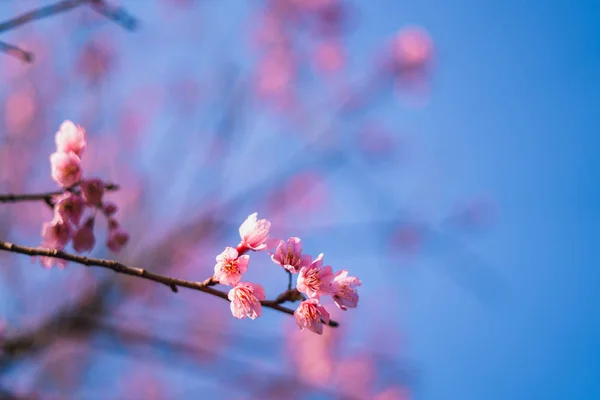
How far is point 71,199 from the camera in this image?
54.2 inches

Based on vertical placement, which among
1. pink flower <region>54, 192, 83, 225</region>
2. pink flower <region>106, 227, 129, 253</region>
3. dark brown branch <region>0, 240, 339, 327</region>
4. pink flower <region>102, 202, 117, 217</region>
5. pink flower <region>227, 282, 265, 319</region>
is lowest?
dark brown branch <region>0, 240, 339, 327</region>

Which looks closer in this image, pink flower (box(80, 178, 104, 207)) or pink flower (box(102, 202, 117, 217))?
pink flower (box(80, 178, 104, 207))

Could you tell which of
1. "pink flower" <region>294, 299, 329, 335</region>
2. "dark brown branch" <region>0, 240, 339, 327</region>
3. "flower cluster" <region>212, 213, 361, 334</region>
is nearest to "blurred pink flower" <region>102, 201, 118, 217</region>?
"dark brown branch" <region>0, 240, 339, 327</region>

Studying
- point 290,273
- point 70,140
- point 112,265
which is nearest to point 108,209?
point 70,140

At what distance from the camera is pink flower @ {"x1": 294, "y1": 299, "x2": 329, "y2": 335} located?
115 cm

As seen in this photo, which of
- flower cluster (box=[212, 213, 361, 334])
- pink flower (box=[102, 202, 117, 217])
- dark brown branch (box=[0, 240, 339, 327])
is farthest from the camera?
pink flower (box=[102, 202, 117, 217])

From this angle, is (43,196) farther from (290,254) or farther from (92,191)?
(290,254)

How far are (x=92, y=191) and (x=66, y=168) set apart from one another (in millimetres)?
110

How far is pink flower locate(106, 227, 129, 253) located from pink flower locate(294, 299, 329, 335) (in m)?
0.80

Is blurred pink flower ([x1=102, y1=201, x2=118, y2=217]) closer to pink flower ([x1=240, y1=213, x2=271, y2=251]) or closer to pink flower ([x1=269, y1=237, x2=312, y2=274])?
pink flower ([x1=240, y1=213, x2=271, y2=251])

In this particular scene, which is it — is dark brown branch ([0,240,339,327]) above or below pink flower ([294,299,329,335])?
below

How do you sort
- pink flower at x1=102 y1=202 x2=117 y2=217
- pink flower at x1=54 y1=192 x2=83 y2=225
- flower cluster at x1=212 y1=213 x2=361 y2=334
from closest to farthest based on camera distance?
flower cluster at x1=212 y1=213 x2=361 y2=334, pink flower at x1=54 y1=192 x2=83 y2=225, pink flower at x1=102 y1=202 x2=117 y2=217

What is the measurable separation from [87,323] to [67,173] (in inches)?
89.5

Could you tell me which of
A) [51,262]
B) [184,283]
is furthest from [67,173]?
[184,283]
